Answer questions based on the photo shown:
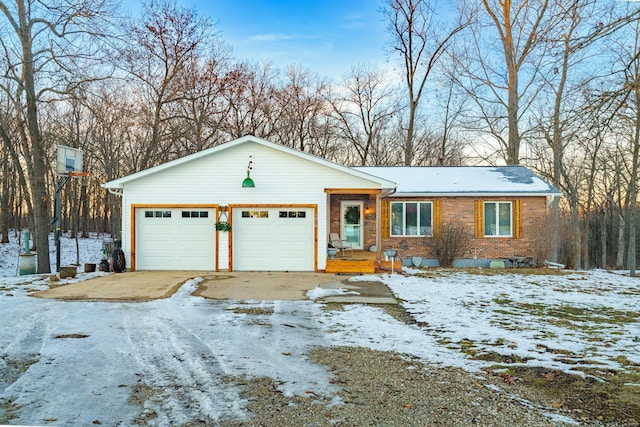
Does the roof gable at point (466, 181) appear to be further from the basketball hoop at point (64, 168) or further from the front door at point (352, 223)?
the basketball hoop at point (64, 168)

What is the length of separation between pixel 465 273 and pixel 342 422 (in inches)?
440

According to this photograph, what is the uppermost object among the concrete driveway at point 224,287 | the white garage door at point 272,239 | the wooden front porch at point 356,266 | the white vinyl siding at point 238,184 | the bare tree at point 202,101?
the bare tree at point 202,101

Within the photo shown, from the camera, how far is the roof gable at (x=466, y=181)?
15.5m

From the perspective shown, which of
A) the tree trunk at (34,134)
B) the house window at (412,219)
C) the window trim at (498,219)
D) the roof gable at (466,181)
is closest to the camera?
the tree trunk at (34,134)

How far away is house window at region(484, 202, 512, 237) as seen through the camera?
15.8 metres

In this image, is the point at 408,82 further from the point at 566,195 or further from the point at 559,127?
the point at 559,127

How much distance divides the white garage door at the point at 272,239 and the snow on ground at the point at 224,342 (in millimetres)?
3623

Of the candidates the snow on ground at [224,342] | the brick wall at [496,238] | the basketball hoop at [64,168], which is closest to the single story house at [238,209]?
the basketball hoop at [64,168]

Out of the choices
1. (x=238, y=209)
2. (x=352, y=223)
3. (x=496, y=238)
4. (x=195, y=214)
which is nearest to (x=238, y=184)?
(x=238, y=209)

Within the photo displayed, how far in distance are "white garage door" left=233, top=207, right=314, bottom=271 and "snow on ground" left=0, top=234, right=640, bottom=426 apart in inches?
143

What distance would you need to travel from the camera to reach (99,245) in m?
28.4

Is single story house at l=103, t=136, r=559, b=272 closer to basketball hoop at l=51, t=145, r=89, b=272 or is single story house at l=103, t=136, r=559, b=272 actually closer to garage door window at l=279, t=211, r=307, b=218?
garage door window at l=279, t=211, r=307, b=218

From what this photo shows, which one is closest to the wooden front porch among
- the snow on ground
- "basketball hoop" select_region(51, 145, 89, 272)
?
the snow on ground

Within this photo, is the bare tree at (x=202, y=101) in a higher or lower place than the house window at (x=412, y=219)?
higher
